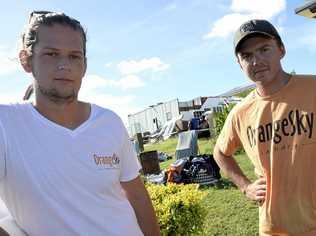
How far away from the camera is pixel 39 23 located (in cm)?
220

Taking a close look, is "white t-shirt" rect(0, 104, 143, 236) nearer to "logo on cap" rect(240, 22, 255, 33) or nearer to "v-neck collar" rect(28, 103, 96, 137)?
"v-neck collar" rect(28, 103, 96, 137)

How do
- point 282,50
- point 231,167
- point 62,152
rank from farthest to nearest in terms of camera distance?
1. point 231,167
2. point 282,50
3. point 62,152

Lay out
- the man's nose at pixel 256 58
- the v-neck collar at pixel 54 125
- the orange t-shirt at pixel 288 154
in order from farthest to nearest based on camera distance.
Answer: the man's nose at pixel 256 58
the orange t-shirt at pixel 288 154
the v-neck collar at pixel 54 125

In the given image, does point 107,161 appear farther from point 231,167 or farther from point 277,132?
point 231,167

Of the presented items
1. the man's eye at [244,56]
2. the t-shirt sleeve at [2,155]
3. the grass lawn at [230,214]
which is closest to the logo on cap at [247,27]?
the man's eye at [244,56]

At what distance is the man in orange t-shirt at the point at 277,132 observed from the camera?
2.65 m

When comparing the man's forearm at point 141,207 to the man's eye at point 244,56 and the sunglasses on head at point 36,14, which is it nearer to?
the sunglasses on head at point 36,14

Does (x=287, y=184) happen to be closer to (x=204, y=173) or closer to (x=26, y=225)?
(x=26, y=225)

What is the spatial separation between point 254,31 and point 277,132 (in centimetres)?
63

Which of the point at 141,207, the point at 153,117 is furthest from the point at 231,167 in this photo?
the point at 153,117

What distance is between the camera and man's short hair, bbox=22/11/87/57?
2186mm

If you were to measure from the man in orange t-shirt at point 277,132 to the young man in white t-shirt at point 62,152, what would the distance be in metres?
0.86

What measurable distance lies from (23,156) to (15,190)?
0.47ft

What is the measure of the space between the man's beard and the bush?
3244 mm
